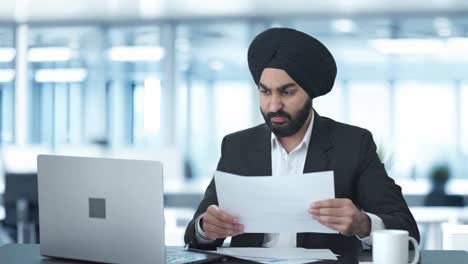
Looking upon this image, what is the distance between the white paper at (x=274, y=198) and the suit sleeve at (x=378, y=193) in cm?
33

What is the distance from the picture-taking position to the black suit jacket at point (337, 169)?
2.54m

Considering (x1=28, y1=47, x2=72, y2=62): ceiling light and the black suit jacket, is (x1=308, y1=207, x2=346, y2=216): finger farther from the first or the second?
(x1=28, y1=47, x2=72, y2=62): ceiling light

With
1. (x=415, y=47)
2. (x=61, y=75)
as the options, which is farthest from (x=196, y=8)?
(x=415, y=47)

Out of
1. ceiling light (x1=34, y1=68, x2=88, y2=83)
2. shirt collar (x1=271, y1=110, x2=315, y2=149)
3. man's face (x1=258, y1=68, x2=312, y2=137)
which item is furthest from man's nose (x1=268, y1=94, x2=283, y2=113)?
ceiling light (x1=34, y1=68, x2=88, y2=83)

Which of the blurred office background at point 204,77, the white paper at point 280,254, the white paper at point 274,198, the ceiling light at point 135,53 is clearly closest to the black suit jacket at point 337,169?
the white paper at point 280,254

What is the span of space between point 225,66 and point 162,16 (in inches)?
34.6

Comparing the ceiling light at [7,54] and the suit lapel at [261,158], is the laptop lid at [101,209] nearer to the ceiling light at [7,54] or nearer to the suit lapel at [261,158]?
the suit lapel at [261,158]

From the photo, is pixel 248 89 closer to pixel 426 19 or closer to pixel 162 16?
pixel 162 16

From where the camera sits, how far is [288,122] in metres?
2.61

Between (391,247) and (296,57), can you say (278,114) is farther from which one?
(391,247)

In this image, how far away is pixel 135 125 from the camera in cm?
862

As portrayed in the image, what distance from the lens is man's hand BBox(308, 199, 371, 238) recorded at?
221cm

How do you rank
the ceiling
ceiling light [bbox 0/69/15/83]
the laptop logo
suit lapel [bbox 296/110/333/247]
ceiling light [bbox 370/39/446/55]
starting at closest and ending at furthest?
the laptop logo → suit lapel [bbox 296/110/333/247] → the ceiling → ceiling light [bbox 370/39/446/55] → ceiling light [bbox 0/69/15/83]

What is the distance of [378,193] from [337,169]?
16 centimetres
